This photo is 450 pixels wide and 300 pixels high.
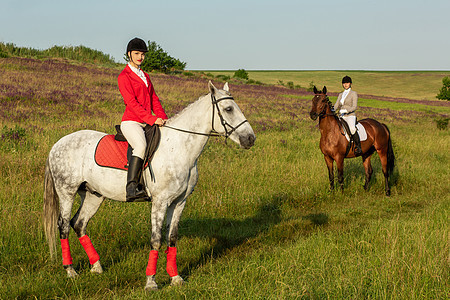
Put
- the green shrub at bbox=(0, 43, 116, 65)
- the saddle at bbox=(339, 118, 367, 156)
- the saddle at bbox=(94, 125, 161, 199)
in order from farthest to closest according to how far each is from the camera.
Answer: the green shrub at bbox=(0, 43, 116, 65), the saddle at bbox=(339, 118, 367, 156), the saddle at bbox=(94, 125, 161, 199)

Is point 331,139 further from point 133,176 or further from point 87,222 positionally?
point 87,222

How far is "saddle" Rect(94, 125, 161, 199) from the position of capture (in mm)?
4660

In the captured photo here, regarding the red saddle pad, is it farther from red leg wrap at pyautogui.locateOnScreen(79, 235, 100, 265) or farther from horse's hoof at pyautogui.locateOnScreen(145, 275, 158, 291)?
horse's hoof at pyautogui.locateOnScreen(145, 275, 158, 291)

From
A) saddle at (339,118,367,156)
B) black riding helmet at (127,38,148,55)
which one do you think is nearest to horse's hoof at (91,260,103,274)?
black riding helmet at (127,38,148,55)

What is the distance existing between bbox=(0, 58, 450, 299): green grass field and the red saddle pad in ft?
5.24

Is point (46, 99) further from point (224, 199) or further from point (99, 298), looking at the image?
point (99, 298)

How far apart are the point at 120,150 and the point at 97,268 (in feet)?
5.81

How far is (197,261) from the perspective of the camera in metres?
5.57

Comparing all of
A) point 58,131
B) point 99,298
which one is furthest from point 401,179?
point 58,131

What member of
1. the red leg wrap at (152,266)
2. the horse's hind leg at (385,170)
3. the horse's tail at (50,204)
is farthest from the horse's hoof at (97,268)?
the horse's hind leg at (385,170)

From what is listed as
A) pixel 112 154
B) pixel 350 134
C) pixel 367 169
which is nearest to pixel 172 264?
pixel 112 154

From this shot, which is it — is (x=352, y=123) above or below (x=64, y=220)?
above

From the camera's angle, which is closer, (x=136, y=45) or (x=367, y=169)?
(x=136, y=45)

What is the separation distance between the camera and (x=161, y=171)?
4605 millimetres
